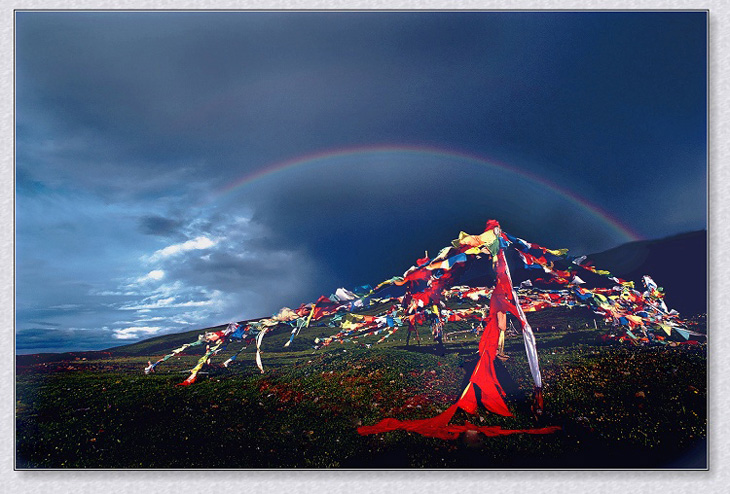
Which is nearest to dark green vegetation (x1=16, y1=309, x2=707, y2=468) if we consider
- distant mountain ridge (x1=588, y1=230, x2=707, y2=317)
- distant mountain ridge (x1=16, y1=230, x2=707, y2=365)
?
distant mountain ridge (x1=16, y1=230, x2=707, y2=365)

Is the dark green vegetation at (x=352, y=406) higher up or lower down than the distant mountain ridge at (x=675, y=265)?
lower down

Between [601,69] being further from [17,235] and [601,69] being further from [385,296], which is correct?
[17,235]

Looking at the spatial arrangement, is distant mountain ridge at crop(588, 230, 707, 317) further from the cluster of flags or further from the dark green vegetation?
the dark green vegetation

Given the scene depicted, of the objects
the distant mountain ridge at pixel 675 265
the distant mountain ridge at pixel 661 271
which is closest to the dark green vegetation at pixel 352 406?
the distant mountain ridge at pixel 661 271

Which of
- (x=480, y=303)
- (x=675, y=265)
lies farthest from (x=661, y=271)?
(x=480, y=303)

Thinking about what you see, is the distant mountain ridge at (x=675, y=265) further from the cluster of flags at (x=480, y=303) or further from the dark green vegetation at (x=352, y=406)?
the dark green vegetation at (x=352, y=406)

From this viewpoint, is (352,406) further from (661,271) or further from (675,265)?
(675,265)
